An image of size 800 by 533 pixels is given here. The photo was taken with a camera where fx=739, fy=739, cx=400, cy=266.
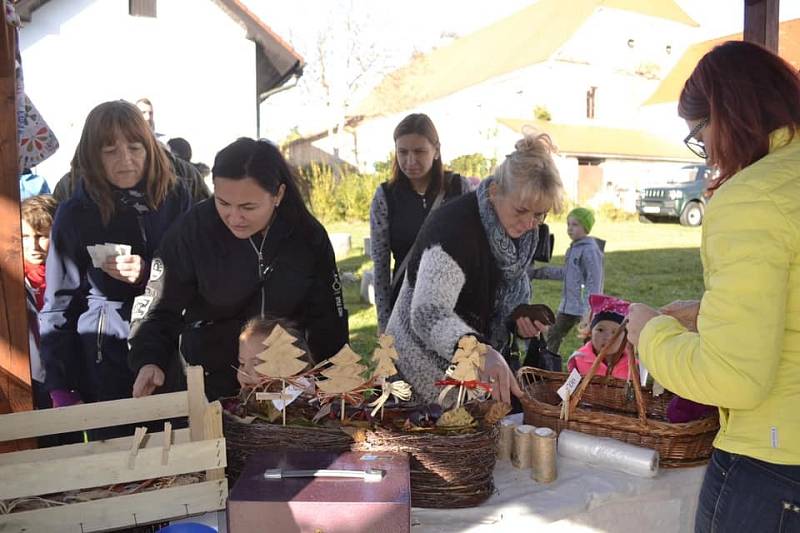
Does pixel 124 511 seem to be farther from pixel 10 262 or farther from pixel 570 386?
pixel 570 386

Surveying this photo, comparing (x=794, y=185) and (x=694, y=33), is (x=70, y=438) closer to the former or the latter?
(x=794, y=185)

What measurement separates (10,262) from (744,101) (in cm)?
148

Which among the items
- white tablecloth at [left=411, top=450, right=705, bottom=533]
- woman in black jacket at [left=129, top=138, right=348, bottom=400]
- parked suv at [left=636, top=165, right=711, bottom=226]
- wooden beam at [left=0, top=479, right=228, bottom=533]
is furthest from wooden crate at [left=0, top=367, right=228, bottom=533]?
parked suv at [left=636, top=165, right=711, bottom=226]

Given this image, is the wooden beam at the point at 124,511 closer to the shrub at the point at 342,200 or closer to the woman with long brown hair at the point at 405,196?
the woman with long brown hair at the point at 405,196

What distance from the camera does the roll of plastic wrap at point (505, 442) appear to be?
5.66 feet

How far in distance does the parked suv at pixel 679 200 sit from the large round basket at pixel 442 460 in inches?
583

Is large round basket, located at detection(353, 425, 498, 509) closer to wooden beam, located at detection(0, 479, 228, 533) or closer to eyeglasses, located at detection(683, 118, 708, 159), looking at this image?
wooden beam, located at detection(0, 479, 228, 533)

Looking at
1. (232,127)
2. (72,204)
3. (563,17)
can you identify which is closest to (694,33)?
(563,17)

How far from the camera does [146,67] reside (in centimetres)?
1058

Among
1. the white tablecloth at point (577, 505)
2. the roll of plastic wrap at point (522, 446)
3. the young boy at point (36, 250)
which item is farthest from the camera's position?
the young boy at point (36, 250)

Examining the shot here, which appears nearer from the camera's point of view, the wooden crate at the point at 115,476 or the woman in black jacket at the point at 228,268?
the wooden crate at the point at 115,476

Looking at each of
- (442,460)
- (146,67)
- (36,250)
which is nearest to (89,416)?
(442,460)

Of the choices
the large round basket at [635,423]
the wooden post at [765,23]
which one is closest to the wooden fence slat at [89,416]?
the large round basket at [635,423]

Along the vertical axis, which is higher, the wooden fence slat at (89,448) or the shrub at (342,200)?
the shrub at (342,200)
